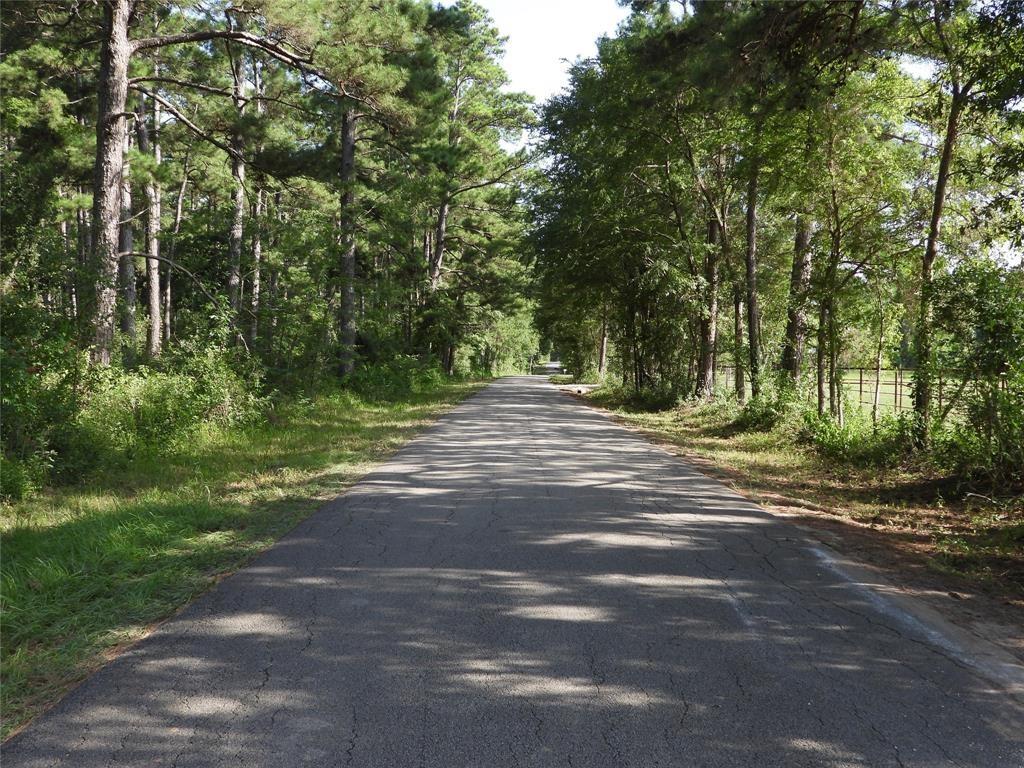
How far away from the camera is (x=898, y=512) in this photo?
7785mm

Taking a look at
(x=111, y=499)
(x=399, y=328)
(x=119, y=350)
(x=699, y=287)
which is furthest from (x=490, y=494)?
(x=399, y=328)

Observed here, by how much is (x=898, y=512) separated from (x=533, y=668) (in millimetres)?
6137

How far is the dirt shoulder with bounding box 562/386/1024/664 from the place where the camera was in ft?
16.0

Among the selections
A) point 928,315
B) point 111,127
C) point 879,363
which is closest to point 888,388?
point 879,363

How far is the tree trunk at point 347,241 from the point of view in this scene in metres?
19.9

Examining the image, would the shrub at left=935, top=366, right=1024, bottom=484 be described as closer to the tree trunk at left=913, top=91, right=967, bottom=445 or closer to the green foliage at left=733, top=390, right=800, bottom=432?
the tree trunk at left=913, top=91, right=967, bottom=445

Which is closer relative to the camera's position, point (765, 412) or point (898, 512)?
point (898, 512)

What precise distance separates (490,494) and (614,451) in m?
4.65

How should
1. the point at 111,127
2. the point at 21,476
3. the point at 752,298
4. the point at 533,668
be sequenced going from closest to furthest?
the point at 533,668
the point at 21,476
the point at 111,127
the point at 752,298

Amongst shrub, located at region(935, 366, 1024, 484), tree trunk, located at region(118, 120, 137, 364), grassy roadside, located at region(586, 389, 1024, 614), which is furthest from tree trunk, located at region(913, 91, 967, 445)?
tree trunk, located at region(118, 120, 137, 364)

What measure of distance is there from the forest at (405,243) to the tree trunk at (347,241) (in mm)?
129

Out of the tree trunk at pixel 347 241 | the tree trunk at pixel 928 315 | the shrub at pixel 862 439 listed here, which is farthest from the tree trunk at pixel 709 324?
the tree trunk at pixel 347 241

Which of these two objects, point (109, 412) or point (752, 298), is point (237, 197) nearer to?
point (109, 412)

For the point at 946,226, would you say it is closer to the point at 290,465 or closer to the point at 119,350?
the point at 290,465
